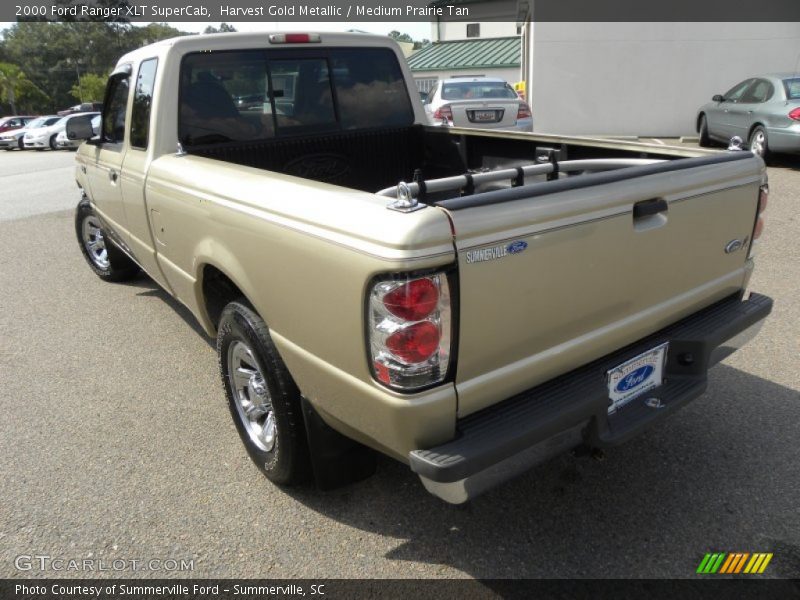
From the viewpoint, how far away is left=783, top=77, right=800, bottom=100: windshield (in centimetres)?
1014

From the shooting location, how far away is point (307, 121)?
164 inches

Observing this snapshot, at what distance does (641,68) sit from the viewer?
16438 mm

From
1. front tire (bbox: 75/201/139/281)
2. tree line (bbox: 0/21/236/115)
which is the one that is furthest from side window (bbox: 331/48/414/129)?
tree line (bbox: 0/21/236/115)

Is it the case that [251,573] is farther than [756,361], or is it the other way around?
[756,361]

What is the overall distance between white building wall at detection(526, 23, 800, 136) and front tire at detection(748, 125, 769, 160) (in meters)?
6.13

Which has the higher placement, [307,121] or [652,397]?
[307,121]

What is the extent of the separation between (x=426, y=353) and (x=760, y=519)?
1749 mm

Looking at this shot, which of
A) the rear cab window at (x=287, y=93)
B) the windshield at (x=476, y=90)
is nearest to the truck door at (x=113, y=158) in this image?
the rear cab window at (x=287, y=93)

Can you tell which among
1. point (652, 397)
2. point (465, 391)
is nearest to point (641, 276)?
point (652, 397)

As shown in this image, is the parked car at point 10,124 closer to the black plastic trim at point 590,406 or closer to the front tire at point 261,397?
the front tire at point 261,397

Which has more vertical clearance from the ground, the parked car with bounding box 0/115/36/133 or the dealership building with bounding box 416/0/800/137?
the dealership building with bounding box 416/0/800/137

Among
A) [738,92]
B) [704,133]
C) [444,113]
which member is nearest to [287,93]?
[444,113]

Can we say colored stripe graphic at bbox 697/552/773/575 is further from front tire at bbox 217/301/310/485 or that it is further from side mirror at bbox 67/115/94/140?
side mirror at bbox 67/115/94/140

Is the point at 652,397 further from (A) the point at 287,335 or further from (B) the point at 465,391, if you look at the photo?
(A) the point at 287,335
